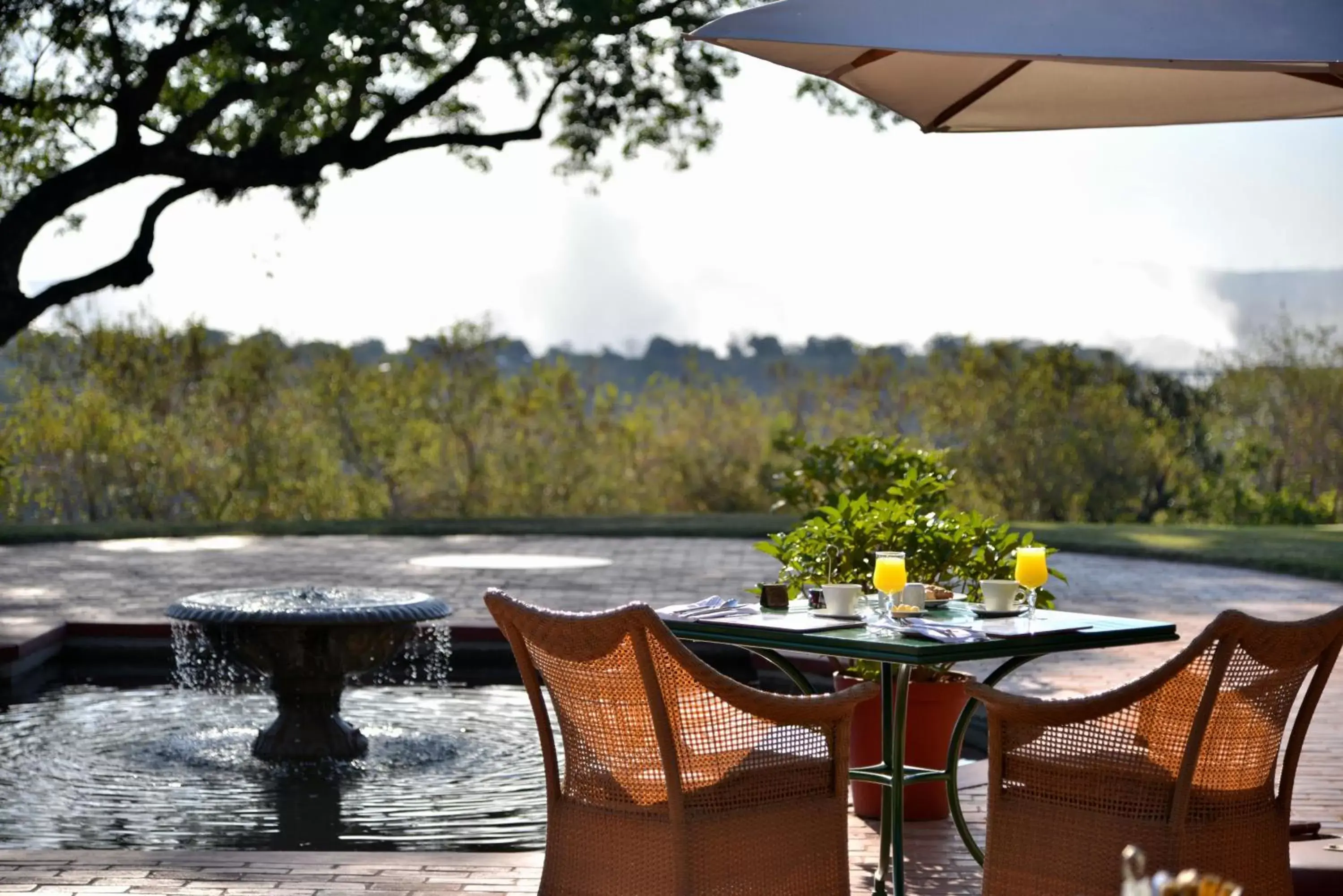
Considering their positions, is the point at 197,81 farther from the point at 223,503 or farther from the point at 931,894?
the point at 931,894

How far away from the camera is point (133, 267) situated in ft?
41.4

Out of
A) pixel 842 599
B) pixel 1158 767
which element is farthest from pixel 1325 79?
pixel 1158 767

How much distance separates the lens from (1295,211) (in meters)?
38.4

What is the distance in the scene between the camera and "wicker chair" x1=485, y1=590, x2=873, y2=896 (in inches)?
130


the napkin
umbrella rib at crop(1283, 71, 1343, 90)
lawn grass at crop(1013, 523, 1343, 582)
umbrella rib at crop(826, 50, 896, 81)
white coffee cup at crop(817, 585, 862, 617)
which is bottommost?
lawn grass at crop(1013, 523, 1343, 582)

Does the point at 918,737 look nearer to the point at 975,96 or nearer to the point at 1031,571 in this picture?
the point at 1031,571

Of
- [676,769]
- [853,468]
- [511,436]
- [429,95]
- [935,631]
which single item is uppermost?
[429,95]

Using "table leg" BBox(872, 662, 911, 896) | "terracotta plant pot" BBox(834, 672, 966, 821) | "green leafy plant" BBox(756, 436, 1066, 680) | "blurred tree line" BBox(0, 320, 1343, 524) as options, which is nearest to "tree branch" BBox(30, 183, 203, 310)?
"blurred tree line" BBox(0, 320, 1343, 524)

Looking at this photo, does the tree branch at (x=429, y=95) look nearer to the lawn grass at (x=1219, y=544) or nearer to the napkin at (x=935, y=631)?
the lawn grass at (x=1219, y=544)

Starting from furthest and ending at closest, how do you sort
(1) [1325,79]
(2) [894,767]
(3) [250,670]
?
(3) [250,670]
(1) [1325,79]
(2) [894,767]

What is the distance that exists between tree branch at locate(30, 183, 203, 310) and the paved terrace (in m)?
2.09

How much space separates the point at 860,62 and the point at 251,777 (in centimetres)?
345

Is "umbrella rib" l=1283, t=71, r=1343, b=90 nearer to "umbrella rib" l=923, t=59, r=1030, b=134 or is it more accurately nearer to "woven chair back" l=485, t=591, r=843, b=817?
"umbrella rib" l=923, t=59, r=1030, b=134

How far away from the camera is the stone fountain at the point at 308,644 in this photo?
6.34m
